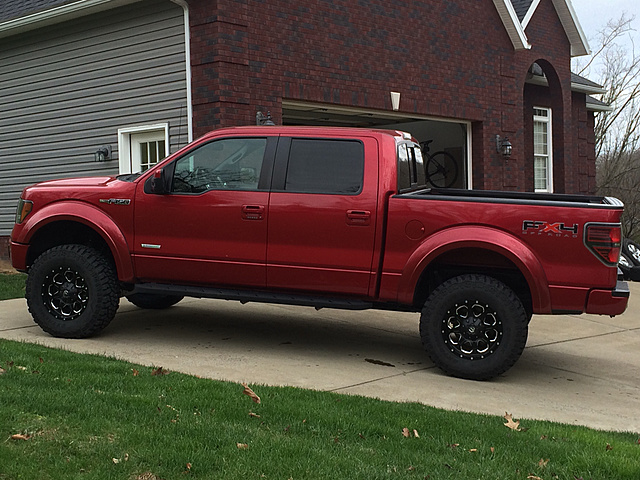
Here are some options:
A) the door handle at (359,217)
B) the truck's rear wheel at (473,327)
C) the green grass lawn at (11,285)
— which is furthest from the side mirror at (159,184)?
the green grass lawn at (11,285)

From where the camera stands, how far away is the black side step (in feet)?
23.4

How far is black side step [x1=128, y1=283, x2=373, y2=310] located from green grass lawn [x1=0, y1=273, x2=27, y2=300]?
3.85 meters

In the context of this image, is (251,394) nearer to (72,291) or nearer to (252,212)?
(252,212)

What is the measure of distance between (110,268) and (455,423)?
4.03 m

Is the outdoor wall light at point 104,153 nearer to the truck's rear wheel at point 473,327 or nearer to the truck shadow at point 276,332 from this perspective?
the truck shadow at point 276,332

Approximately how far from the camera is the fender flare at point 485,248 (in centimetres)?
659

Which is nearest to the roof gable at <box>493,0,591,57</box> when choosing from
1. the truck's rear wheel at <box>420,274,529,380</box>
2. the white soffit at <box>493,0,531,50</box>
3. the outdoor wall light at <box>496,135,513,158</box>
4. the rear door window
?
the white soffit at <box>493,0,531,50</box>

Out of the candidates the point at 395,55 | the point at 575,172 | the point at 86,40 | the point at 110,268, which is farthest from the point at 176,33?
the point at 575,172

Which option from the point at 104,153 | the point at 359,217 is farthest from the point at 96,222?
the point at 104,153

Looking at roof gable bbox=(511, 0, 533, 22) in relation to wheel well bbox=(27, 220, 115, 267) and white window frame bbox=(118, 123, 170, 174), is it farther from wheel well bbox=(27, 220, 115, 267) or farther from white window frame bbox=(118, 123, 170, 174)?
wheel well bbox=(27, 220, 115, 267)

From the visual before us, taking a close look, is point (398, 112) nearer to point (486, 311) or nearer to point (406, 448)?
point (486, 311)

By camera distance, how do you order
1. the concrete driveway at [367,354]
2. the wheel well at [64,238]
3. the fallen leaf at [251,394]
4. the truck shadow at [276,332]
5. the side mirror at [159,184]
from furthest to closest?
the wheel well at [64,238] → the truck shadow at [276,332] → the side mirror at [159,184] → the concrete driveway at [367,354] → the fallen leaf at [251,394]

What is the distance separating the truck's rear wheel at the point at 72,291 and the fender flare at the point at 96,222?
0.16 metres

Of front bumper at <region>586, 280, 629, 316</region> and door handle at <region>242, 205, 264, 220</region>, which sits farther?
door handle at <region>242, 205, 264, 220</region>
